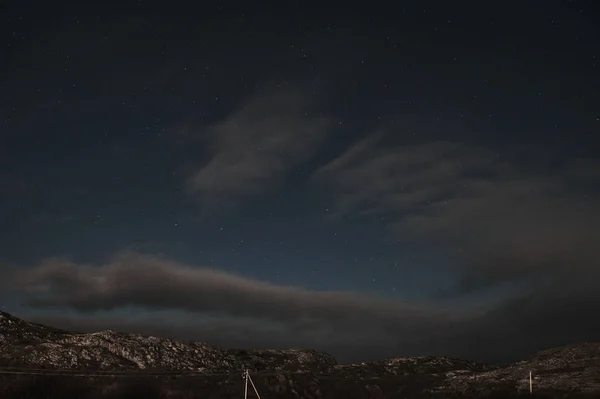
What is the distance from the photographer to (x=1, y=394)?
200m

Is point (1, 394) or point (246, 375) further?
point (1, 394)

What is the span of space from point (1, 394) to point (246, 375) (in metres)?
128

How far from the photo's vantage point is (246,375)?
11112 cm
